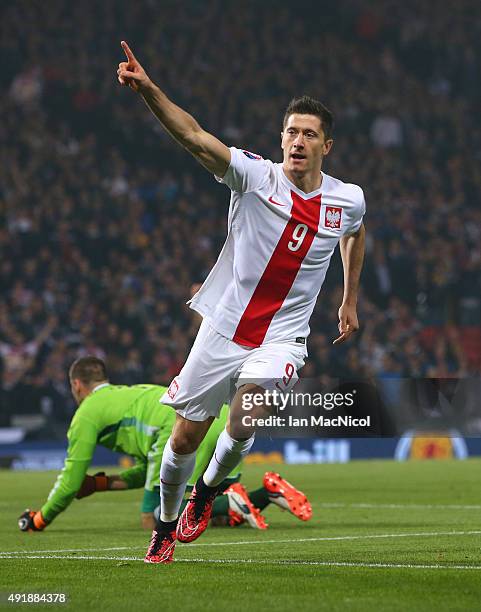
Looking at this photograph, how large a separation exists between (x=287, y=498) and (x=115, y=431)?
1471 mm

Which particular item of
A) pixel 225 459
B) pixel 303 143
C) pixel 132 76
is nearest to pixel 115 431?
pixel 225 459

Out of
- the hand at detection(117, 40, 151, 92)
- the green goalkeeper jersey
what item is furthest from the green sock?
the hand at detection(117, 40, 151, 92)

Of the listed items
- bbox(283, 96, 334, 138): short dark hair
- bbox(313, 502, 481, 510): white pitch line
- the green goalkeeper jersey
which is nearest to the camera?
bbox(283, 96, 334, 138): short dark hair

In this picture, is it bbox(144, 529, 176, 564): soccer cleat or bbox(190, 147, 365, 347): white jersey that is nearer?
bbox(190, 147, 365, 347): white jersey

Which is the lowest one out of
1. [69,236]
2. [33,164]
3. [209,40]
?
[69,236]

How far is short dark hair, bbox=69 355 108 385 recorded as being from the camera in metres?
10.5

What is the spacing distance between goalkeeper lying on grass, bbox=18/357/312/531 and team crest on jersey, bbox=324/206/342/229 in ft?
10.7

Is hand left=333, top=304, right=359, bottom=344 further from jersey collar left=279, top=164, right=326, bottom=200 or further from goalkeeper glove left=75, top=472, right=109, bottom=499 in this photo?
goalkeeper glove left=75, top=472, right=109, bottom=499

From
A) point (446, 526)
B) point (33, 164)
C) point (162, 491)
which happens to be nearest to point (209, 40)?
point (33, 164)

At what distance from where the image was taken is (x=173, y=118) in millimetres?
6148

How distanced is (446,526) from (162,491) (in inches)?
126

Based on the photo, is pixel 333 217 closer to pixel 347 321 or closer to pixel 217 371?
pixel 347 321

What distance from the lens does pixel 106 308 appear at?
22.9 metres

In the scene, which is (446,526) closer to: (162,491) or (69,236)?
(162,491)
